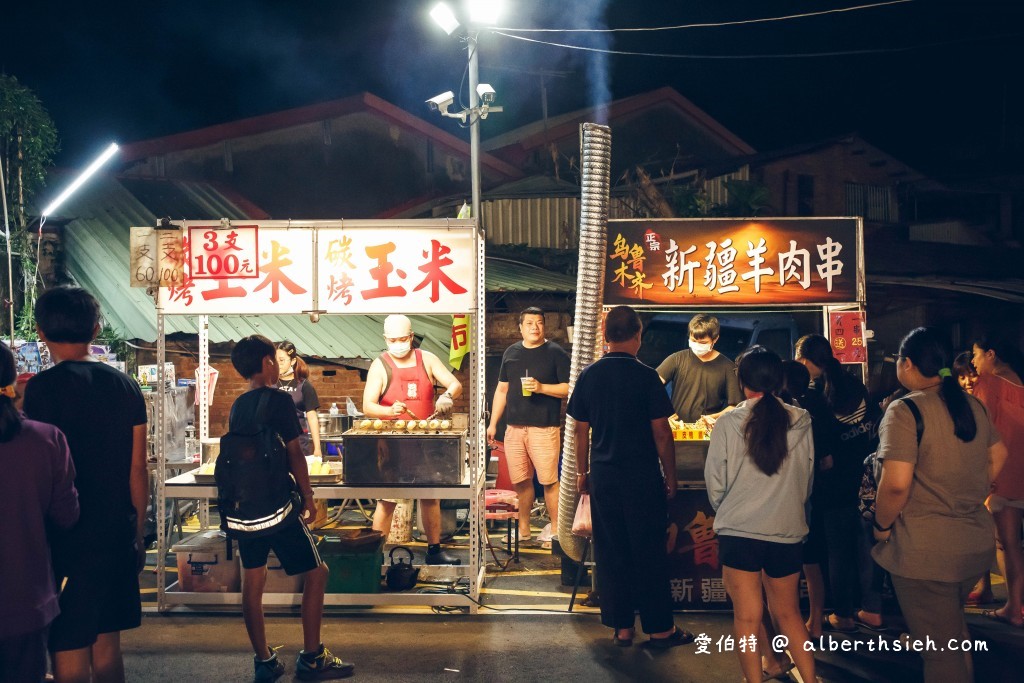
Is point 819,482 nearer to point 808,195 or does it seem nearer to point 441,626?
point 441,626

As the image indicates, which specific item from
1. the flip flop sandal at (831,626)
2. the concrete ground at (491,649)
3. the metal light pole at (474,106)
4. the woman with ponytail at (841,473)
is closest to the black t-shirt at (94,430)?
the concrete ground at (491,649)

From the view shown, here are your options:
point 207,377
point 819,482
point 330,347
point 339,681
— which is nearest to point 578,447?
point 819,482

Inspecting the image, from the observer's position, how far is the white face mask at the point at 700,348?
24.8ft

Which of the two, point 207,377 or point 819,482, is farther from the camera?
point 207,377

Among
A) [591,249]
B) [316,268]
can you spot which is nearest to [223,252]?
[316,268]

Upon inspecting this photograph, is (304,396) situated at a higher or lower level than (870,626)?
higher

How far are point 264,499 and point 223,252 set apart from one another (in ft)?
8.07

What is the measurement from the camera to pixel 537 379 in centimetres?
841

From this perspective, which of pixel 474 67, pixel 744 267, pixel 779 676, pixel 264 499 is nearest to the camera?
pixel 264 499

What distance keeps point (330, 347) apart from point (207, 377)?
4647mm

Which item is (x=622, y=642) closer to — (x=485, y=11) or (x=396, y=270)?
(x=396, y=270)

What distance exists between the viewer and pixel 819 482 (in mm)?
5742

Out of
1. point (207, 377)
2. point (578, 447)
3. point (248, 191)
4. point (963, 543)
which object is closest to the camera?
point (963, 543)

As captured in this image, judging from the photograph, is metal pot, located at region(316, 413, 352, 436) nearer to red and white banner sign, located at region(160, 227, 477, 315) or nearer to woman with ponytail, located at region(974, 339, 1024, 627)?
red and white banner sign, located at region(160, 227, 477, 315)
